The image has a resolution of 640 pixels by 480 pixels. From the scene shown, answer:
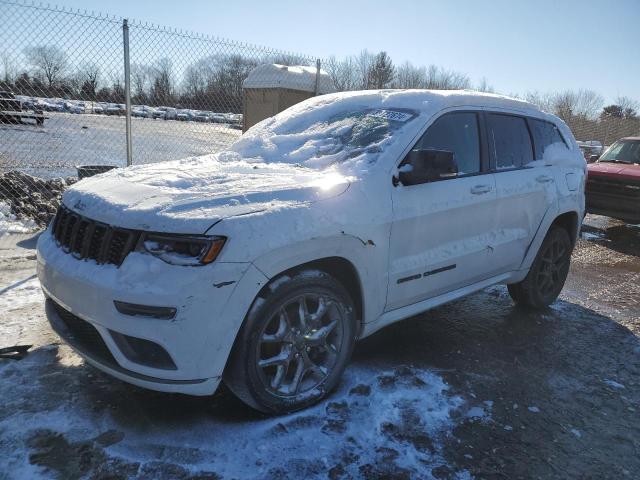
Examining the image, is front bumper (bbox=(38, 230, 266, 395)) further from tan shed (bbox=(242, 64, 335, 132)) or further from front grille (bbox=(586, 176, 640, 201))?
front grille (bbox=(586, 176, 640, 201))

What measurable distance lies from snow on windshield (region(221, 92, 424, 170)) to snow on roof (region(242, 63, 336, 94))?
4.14 meters

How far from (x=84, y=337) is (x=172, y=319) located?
690mm

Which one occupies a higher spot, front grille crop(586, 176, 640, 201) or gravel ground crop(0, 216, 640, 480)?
front grille crop(586, 176, 640, 201)

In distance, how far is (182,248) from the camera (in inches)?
89.9

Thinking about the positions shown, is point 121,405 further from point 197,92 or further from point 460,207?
point 197,92

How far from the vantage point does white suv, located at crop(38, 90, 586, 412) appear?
226 cm

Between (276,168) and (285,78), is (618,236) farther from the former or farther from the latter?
(276,168)

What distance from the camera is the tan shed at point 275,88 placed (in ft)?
26.5

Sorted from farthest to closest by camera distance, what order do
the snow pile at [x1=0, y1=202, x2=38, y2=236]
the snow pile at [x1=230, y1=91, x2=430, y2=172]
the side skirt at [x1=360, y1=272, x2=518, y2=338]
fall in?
the snow pile at [x1=0, y1=202, x2=38, y2=236] < the snow pile at [x1=230, y1=91, x2=430, y2=172] < the side skirt at [x1=360, y1=272, x2=518, y2=338]

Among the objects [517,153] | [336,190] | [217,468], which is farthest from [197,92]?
[217,468]

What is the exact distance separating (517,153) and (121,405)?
3.50 m

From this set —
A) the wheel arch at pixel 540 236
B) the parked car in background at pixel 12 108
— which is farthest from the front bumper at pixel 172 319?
the parked car in background at pixel 12 108

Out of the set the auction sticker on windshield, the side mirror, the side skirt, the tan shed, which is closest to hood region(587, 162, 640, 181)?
the tan shed

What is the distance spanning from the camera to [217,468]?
7.58 feet
